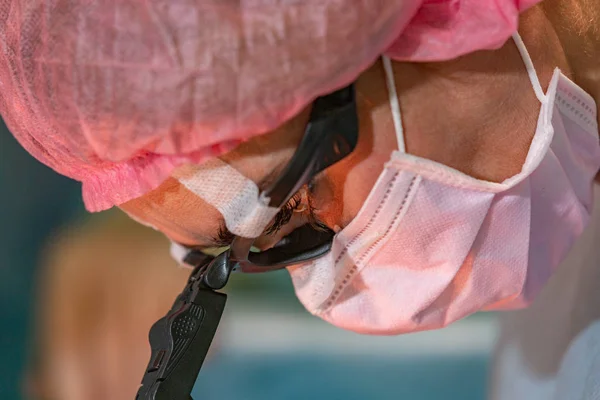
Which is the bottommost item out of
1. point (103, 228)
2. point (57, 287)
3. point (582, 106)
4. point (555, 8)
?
point (57, 287)

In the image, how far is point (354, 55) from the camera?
56 cm

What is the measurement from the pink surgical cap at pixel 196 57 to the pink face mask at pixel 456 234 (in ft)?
0.24

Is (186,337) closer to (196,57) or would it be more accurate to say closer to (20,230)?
(196,57)

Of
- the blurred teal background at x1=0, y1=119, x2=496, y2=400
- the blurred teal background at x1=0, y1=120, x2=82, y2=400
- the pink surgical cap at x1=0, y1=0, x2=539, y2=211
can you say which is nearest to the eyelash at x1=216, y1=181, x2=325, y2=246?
the pink surgical cap at x1=0, y1=0, x2=539, y2=211

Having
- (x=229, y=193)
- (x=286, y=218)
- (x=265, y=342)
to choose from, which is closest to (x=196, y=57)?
(x=229, y=193)

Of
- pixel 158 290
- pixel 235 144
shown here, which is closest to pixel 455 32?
pixel 235 144

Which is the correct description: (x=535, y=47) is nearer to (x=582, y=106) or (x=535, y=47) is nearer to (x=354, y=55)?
(x=582, y=106)

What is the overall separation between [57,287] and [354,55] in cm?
159

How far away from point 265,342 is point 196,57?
4.57ft

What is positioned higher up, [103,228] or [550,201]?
[550,201]

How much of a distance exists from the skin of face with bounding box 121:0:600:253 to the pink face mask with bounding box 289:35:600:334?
1cm

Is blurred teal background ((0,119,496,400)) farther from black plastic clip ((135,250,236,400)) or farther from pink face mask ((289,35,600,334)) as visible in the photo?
black plastic clip ((135,250,236,400))

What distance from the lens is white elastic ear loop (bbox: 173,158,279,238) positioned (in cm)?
63

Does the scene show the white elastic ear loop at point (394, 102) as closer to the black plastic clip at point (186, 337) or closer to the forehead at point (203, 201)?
the forehead at point (203, 201)
